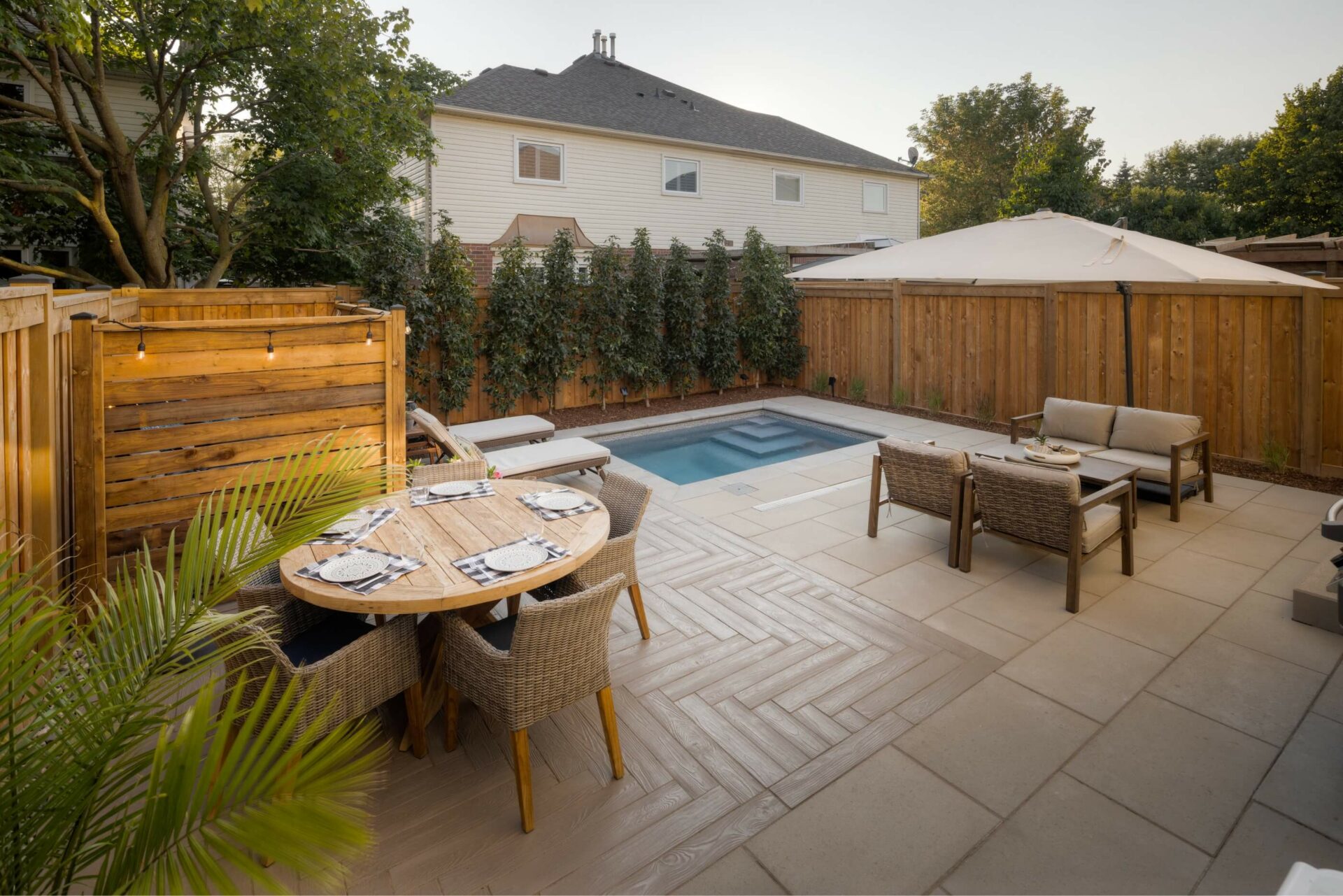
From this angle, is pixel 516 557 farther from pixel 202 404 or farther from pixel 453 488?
pixel 202 404

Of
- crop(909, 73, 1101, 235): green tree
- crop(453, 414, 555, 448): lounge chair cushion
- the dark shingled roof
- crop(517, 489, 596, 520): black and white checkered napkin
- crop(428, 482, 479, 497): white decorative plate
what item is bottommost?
crop(517, 489, 596, 520): black and white checkered napkin

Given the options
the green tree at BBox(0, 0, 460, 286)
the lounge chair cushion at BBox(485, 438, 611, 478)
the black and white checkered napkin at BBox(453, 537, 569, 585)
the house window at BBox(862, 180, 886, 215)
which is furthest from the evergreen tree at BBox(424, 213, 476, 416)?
the house window at BBox(862, 180, 886, 215)

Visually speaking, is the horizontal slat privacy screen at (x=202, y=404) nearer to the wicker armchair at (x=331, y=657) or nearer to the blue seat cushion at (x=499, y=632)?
the wicker armchair at (x=331, y=657)

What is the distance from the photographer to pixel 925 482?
5.05 m

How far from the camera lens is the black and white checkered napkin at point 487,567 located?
8.93 ft

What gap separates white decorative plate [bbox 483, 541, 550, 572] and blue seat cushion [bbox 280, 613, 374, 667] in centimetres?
61

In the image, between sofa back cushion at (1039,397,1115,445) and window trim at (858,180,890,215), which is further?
window trim at (858,180,890,215)

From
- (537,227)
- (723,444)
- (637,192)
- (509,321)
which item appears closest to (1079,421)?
(723,444)

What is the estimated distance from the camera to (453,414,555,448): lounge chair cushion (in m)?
7.60

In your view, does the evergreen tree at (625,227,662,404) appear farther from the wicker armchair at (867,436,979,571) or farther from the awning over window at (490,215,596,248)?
the wicker armchair at (867,436,979,571)

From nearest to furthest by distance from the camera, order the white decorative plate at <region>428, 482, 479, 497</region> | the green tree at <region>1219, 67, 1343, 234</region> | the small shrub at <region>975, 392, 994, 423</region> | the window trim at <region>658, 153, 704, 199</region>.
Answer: the white decorative plate at <region>428, 482, 479, 497</region>, the small shrub at <region>975, 392, 994, 423</region>, the window trim at <region>658, 153, 704, 199</region>, the green tree at <region>1219, 67, 1343, 234</region>

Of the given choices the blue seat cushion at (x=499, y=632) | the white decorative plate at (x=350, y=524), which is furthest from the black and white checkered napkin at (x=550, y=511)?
the white decorative plate at (x=350, y=524)

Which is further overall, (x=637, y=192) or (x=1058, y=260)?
(x=637, y=192)

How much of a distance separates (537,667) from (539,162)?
521 inches
